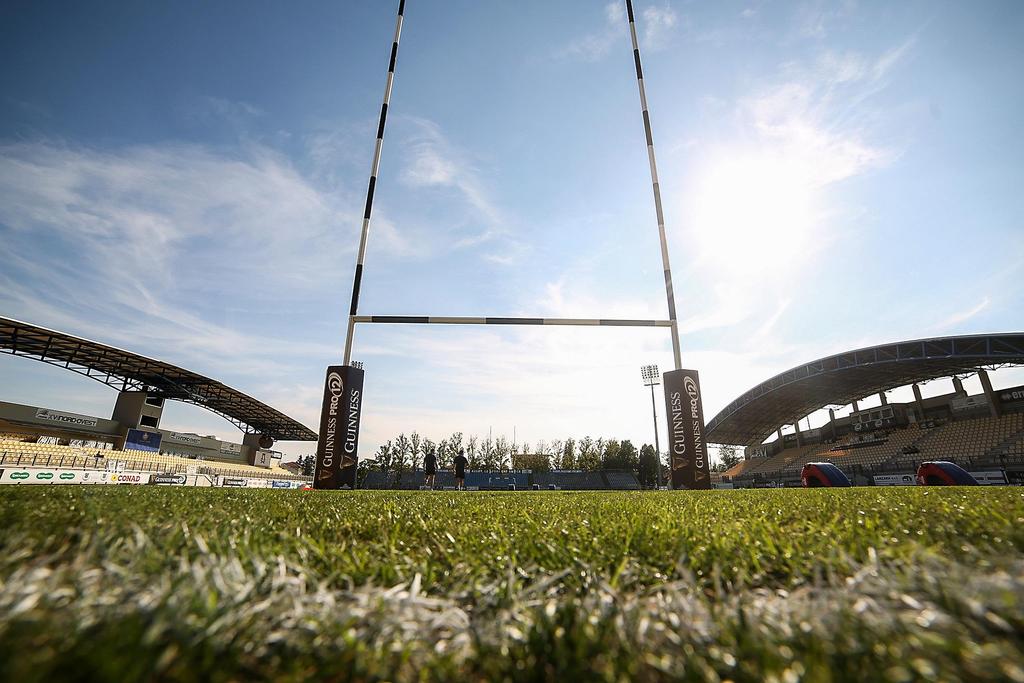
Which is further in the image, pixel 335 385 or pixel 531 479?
pixel 531 479

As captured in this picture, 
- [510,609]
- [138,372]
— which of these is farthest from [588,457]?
[510,609]

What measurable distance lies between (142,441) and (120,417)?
2.51 metres

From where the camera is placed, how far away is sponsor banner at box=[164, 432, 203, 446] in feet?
124

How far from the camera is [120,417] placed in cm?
3369

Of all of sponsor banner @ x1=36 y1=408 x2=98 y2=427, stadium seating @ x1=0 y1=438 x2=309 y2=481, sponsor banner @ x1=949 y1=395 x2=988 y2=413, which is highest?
sponsor banner @ x1=949 y1=395 x2=988 y2=413

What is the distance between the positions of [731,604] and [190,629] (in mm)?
947

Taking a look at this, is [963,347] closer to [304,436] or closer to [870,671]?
[870,671]

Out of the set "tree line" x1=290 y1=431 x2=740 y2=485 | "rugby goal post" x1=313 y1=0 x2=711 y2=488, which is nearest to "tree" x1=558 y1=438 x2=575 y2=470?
"tree line" x1=290 y1=431 x2=740 y2=485

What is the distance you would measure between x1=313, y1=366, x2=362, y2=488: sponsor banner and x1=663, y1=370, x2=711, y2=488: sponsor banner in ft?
22.7

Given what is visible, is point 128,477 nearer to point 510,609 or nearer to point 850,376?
point 510,609

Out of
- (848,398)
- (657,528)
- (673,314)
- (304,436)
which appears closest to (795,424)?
(848,398)

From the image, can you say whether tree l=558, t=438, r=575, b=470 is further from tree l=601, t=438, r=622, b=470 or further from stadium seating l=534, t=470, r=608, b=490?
stadium seating l=534, t=470, r=608, b=490

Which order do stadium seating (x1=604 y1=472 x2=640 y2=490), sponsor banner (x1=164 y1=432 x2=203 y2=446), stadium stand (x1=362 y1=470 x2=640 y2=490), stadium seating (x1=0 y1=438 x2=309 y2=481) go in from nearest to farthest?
stadium seating (x1=0 y1=438 x2=309 y2=481)
sponsor banner (x1=164 y1=432 x2=203 y2=446)
stadium stand (x1=362 y1=470 x2=640 y2=490)
stadium seating (x1=604 y1=472 x2=640 y2=490)

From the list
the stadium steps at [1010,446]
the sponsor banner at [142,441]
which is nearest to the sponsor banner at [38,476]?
the sponsor banner at [142,441]
